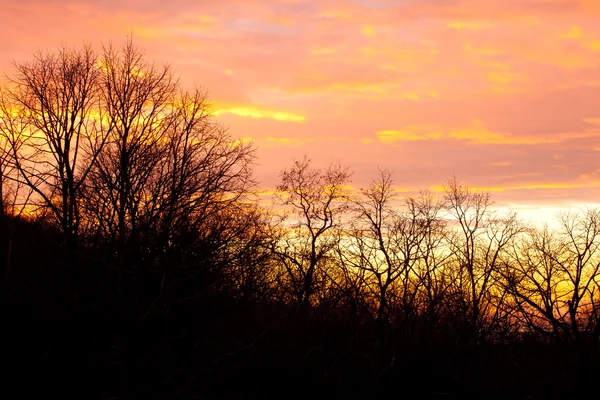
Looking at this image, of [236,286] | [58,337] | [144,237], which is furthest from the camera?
[236,286]

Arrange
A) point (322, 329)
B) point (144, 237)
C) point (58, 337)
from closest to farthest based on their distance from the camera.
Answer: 1. point (58, 337)
2. point (144, 237)
3. point (322, 329)

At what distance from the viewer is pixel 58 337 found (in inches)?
1045

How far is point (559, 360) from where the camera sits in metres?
50.4

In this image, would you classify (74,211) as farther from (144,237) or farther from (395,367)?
(395,367)

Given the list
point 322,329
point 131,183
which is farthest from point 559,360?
point 131,183

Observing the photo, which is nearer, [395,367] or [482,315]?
[395,367]

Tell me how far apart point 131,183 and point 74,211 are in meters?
4.16

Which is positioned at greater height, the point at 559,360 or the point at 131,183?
the point at 131,183

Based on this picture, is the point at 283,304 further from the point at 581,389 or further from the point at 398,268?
the point at 581,389

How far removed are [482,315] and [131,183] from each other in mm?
29247

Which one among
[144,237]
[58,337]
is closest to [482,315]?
[144,237]

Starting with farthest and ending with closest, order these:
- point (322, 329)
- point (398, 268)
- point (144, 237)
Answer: point (398, 268) < point (322, 329) < point (144, 237)

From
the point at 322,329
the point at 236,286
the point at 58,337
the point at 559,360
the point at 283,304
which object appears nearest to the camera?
the point at 58,337

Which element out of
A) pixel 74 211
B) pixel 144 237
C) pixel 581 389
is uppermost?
pixel 74 211
